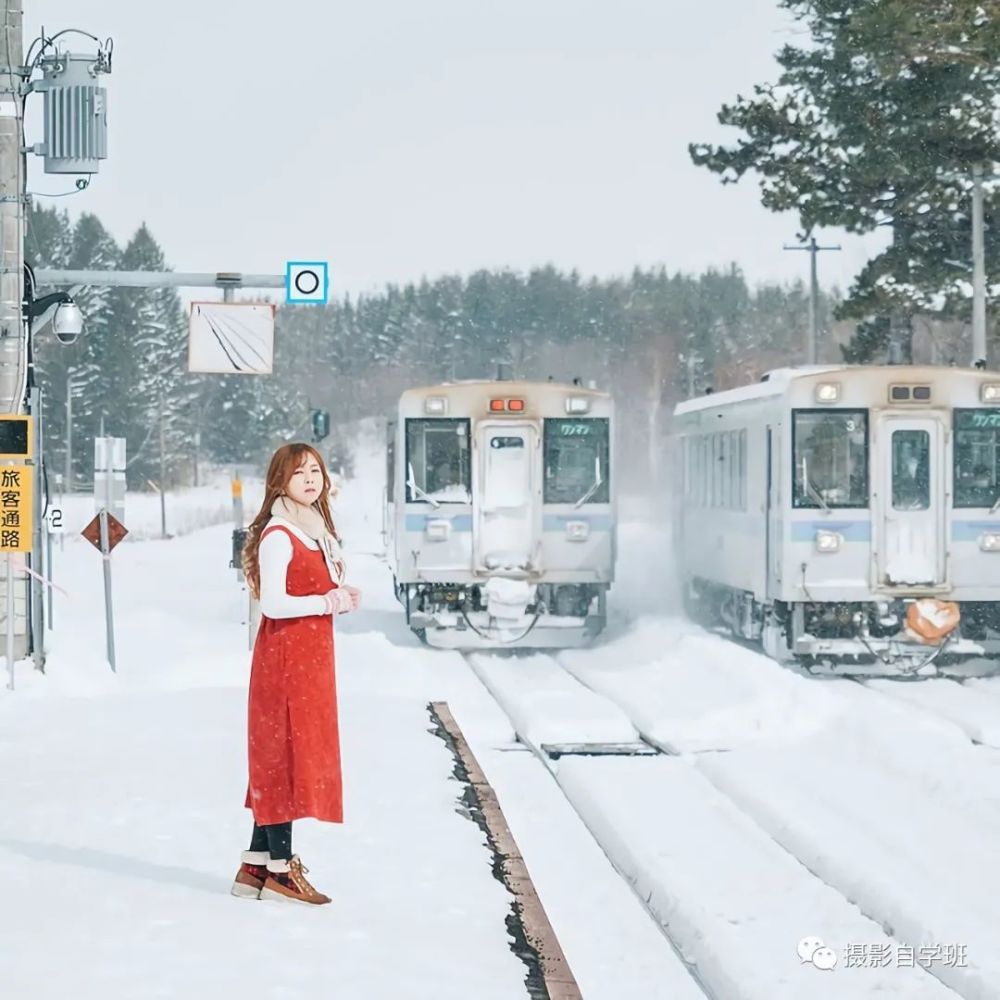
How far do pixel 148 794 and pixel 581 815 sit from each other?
249 centimetres

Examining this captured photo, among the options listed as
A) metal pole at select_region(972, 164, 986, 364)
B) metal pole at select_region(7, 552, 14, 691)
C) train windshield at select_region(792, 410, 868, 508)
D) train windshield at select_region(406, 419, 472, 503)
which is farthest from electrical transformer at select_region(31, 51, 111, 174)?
metal pole at select_region(972, 164, 986, 364)

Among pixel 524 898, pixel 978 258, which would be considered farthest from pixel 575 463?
pixel 524 898

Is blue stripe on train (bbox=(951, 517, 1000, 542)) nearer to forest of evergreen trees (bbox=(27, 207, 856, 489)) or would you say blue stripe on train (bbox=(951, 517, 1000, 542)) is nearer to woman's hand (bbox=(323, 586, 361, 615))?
woman's hand (bbox=(323, 586, 361, 615))

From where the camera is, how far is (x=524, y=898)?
7.55 meters

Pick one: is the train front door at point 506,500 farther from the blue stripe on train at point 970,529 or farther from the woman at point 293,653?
the woman at point 293,653

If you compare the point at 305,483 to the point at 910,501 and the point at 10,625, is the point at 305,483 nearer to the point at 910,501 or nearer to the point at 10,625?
the point at 10,625

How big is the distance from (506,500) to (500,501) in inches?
2.7

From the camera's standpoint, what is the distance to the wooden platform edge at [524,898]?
20.6ft

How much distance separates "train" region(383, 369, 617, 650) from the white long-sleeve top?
550 inches

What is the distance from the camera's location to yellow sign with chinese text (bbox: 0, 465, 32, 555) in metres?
15.9

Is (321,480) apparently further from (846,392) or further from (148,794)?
(846,392)

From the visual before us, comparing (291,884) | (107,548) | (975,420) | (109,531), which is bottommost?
(291,884)

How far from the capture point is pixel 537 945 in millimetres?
6754

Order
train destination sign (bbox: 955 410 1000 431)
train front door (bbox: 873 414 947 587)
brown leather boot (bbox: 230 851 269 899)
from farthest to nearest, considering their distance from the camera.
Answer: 1. train destination sign (bbox: 955 410 1000 431)
2. train front door (bbox: 873 414 947 587)
3. brown leather boot (bbox: 230 851 269 899)
